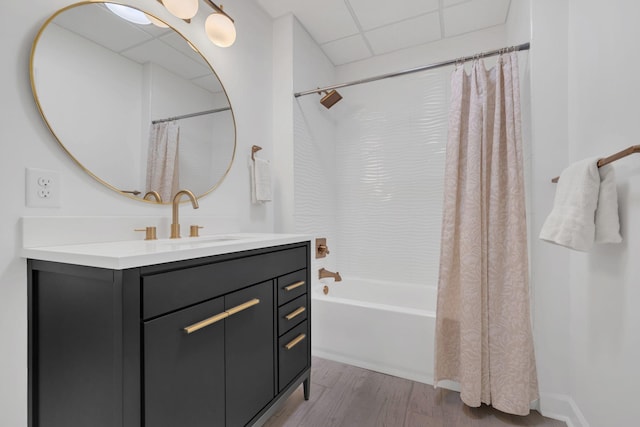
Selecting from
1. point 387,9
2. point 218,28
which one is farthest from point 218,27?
point 387,9

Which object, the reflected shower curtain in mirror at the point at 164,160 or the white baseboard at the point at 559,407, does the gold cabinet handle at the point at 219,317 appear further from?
the white baseboard at the point at 559,407

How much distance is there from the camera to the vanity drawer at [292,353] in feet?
4.20

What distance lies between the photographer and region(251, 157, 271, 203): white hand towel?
6.02 feet

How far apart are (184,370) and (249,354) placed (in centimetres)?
29

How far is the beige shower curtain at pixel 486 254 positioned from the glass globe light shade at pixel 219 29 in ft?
4.18

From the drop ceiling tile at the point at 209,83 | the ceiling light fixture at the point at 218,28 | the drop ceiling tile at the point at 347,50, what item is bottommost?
the drop ceiling tile at the point at 209,83

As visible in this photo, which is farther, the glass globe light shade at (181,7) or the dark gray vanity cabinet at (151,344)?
the glass globe light shade at (181,7)

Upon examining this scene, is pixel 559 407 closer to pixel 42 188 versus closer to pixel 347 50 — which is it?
pixel 42 188

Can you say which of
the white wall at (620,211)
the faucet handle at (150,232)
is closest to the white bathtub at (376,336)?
the white wall at (620,211)

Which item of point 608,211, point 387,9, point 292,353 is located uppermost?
point 387,9

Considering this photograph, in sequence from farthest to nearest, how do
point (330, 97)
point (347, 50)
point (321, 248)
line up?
1. point (347, 50)
2. point (321, 248)
3. point (330, 97)

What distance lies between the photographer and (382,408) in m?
1.45

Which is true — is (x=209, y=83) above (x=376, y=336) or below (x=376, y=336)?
above

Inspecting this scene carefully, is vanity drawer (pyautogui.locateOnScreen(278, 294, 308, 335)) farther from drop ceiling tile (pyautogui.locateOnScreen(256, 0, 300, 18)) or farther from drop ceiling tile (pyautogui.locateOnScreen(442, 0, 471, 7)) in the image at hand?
drop ceiling tile (pyautogui.locateOnScreen(442, 0, 471, 7))
